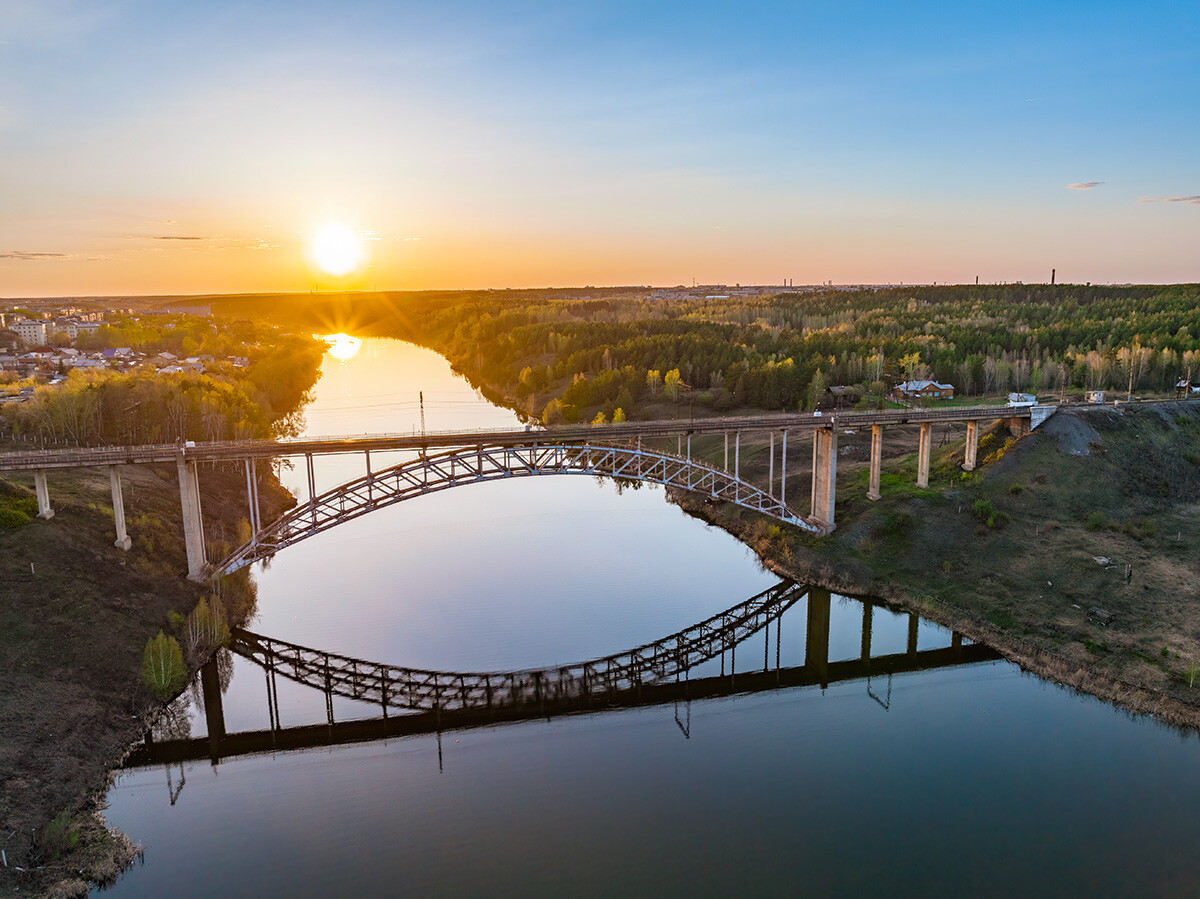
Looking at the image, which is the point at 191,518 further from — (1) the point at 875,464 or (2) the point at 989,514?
(2) the point at 989,514

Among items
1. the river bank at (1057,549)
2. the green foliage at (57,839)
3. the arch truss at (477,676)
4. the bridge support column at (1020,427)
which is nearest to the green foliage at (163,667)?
the arch truss at (477,676)

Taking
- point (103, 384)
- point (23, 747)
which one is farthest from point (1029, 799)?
point (103, 384)

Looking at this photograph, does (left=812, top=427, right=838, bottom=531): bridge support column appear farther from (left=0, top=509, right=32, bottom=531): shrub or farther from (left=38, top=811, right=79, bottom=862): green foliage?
(left=0, top=509, right=32, bottom=531): shrub

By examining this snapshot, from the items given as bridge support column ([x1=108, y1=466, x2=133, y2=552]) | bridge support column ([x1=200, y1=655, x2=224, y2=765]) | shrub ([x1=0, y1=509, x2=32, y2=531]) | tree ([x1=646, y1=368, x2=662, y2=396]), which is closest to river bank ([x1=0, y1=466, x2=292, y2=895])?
shrub ([x1=0, y1=509, x2=32, y2=531])

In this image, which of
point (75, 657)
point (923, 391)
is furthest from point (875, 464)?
point (75, 657)

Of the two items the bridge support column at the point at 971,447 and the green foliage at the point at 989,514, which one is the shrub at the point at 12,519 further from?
the bridge support column at the point at 971,447

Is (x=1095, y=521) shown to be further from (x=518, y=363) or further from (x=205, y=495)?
(x=518, y=363)

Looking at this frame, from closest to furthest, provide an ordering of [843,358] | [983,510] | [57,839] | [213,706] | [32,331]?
[57,839] < [213,706] < [983,510] < [843,358] < [32,331]
